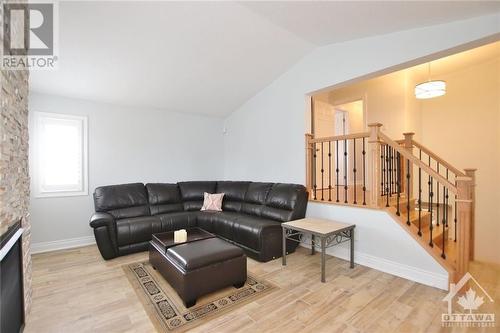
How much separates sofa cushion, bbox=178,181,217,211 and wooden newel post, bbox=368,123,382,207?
3030 millimetres

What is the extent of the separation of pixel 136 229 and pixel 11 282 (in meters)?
1.84

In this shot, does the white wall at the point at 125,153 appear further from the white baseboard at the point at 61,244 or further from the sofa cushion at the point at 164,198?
the sofa cushion at the point at 164,198

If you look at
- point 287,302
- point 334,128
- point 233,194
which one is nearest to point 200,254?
point 287,302

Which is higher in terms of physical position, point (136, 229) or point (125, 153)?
point (125, 153)

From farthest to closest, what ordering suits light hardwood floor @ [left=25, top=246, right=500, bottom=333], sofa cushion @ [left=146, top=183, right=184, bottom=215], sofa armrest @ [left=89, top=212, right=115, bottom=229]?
sofa cushion @ [left=146, top=183, right=184, bottom=215]
sofa armrest @ [left=89, top=212, right=115, bottom=229]
light hardwood floor @ [left=25, top=246, right=500, bottom=333]

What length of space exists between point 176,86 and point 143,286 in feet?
10.1

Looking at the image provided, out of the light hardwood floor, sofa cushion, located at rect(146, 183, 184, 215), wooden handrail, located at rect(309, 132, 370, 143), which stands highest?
wooden handrail, located at rect(309, 132, 370, 143)

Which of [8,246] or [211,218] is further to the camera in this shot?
[211,218]

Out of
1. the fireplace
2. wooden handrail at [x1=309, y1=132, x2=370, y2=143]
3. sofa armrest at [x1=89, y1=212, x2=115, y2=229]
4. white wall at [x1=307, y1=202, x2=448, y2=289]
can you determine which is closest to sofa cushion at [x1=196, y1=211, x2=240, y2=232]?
sofa armrest at [x1=89, y1=212, x2=115, y2=229]

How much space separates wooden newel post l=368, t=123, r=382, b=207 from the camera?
301cm

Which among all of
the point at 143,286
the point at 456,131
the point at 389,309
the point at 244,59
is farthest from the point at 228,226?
the point at 456,131

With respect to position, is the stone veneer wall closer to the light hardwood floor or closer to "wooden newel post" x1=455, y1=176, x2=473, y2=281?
the light hardwood floor

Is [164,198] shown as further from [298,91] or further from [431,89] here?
[431,89]

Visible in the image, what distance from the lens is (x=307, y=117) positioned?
3.92 metres
